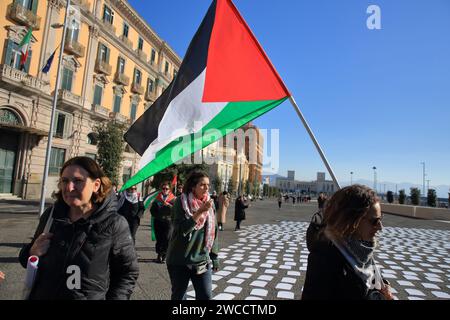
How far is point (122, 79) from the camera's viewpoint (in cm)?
2675

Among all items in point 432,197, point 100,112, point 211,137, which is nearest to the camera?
point 211,137

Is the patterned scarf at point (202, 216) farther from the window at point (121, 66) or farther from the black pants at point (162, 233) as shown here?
the window at point (121, 66)

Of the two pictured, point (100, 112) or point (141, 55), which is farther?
point (141, 55)

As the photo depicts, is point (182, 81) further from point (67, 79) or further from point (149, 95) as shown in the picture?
point (149, 95)

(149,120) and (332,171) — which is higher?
(149,120)

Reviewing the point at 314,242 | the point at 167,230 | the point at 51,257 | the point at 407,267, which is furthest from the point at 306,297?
the point at 407,267

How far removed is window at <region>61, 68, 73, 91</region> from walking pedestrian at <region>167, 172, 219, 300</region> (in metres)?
22.3

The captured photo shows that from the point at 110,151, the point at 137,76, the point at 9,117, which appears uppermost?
the point at 137,76

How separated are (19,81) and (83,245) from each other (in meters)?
19.9

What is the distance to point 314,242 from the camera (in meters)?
1.55

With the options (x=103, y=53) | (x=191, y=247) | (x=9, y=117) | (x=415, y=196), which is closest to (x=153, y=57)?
(x=103, y=53)

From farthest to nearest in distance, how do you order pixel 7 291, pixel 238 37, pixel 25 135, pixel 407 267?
pixel 25 135 < pixel 407 267 < pixel 7 291 < pixel 238 37

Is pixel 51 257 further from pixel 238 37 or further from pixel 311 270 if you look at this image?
pixel 238 37
